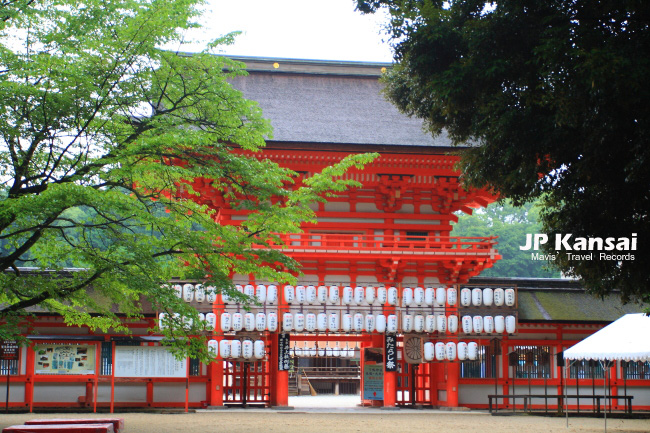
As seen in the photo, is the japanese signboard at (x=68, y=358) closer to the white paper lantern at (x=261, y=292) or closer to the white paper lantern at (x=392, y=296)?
the white paper lantern at (x=261, y=292)

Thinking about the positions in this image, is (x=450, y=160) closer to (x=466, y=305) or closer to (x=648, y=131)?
(x=466, y=305)

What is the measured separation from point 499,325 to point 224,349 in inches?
298

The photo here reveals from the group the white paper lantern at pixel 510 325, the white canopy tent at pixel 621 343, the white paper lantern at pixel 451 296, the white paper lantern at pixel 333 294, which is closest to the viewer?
the white canopy tent at pixel 621 343

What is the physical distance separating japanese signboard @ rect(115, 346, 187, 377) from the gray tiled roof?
6701mm

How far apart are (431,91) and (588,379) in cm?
1336

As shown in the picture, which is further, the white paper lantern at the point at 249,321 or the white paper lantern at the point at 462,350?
the white paper lantern at the point at 462,350

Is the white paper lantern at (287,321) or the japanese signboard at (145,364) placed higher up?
the white paper lantern at (287,321)

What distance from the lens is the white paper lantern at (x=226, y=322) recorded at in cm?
2012

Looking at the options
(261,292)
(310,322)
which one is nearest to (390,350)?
(310,322)

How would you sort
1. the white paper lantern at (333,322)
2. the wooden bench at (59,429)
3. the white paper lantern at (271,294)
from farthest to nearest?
the white paper lantern at (333,322) → the white paper lantern at (271,294) → the wooden bench at (59,429)

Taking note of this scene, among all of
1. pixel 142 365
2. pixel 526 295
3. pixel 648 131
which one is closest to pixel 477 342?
pixel 526 295

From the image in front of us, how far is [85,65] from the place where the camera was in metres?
11.6

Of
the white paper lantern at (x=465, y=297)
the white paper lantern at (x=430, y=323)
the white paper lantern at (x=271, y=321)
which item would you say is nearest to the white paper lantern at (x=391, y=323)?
the white paper lantern at (x=430, y=323)

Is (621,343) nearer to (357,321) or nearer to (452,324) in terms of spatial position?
(452,324)
